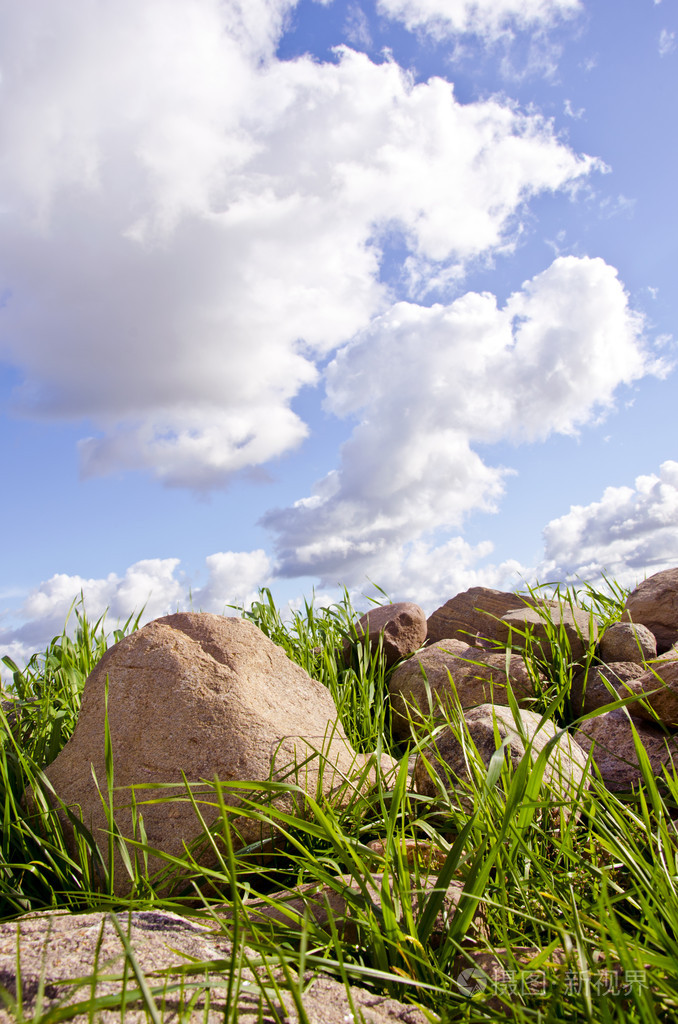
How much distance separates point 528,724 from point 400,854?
121 centimetres

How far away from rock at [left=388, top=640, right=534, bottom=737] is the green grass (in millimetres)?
960

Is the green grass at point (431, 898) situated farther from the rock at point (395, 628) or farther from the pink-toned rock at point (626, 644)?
the rock at point (395, 628)

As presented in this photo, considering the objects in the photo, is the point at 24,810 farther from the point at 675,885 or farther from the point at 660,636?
the point at 660,636

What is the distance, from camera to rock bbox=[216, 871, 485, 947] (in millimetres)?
1525

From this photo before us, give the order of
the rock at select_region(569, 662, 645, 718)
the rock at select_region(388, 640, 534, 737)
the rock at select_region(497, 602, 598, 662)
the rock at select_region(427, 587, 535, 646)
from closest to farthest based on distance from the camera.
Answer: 1. the rock at select_region(569, 662, 645, 718)
2. the rock at select_region(388, 640, 534, 737)
3. the rock at select_region(497, 602, 598, 662)
4. the rock at select_region(427, 587, 535, 646)

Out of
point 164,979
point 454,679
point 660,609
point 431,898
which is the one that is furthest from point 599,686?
point 164,979

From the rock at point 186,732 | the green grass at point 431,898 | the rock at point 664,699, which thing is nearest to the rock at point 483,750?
the green grass at point 431,898

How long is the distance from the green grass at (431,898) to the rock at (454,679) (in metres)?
0.96

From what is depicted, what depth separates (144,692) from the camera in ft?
8.45

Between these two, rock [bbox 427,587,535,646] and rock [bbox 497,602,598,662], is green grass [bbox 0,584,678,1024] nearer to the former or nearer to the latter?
rock [bbox 497,602,598,662]

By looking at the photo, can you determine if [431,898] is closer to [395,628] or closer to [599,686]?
[599,686]

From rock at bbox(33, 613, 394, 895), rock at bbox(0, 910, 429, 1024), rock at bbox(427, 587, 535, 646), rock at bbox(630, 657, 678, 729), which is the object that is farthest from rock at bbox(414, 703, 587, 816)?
rock at bbox(427, 587, 535, 646)

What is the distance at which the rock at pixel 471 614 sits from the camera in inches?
183

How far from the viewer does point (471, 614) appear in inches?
Answer: 190
